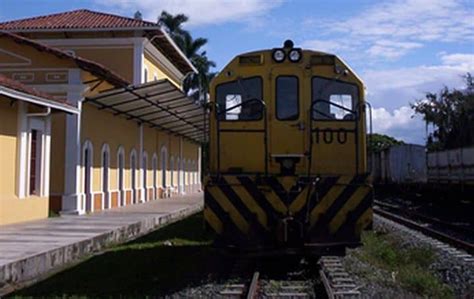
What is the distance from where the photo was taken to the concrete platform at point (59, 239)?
32.2 ft

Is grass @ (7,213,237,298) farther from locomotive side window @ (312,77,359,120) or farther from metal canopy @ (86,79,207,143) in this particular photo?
metal canopy @ (86,79,207,143)

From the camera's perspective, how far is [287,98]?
33.1ft

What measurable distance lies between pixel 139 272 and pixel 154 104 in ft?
44.1

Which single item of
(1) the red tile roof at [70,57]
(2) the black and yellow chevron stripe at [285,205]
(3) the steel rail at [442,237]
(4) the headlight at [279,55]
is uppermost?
(1) the red tile roof at [70,57]

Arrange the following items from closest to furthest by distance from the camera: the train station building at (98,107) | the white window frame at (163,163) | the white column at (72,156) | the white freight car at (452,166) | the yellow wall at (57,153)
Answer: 1. the train station building at (98,107)
2. the white column at (72,156)
3. the yellow wall at (57,153)
4. the white freight car at (452,166)
5. the white window frame at (163,163)

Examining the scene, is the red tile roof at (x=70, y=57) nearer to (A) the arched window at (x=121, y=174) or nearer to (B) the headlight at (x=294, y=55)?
(A) the arched window at (x=121, y=174)

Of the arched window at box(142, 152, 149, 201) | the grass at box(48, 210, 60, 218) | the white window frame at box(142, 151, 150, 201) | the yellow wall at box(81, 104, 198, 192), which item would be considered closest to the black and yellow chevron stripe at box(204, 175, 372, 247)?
the grass at box(48, 210, 60, 218)

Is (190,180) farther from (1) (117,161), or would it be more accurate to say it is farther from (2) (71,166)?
(2) (71,166)

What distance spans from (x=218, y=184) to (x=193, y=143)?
3419 centimetres

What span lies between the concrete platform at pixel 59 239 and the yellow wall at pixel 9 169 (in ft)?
1.27

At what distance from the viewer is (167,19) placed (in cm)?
4794

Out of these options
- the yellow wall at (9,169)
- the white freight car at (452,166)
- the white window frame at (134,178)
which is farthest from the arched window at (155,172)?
the yellow wall at (9,169)

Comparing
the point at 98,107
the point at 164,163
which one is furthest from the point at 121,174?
the point at 164,163

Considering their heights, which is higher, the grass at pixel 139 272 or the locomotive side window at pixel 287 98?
the locomotive side window at pixel 287 98
